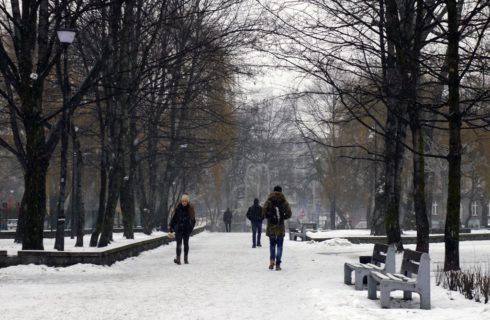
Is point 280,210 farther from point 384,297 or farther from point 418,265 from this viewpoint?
point 384,297

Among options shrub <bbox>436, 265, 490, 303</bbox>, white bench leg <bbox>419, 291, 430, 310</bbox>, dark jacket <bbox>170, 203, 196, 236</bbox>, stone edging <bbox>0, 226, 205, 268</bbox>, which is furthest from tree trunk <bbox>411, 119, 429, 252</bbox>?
white bench leg <bbox>419, 291, 430, 310</bbox>

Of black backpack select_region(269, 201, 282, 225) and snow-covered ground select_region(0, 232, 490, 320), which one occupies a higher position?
black backpack select_region(269, 201, 282, 225)

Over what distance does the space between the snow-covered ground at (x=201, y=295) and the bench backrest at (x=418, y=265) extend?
1.38 feet

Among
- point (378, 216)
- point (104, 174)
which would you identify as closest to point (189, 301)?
point (104, 174)

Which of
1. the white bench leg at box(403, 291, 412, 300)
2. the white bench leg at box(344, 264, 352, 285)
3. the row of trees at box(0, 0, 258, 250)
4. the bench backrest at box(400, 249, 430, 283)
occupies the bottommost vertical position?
the white bench leg at box(403, 291, 412, 300)

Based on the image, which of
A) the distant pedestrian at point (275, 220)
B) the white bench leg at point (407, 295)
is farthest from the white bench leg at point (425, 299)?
the distant pedestrian at point (275, 220)

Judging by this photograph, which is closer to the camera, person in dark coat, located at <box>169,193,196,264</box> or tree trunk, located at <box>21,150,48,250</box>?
tree trunk, located at <box>21,150,48,250</box>

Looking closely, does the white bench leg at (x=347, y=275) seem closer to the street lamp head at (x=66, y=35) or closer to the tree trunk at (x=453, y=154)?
the tree trunk at (x=453, y=154)

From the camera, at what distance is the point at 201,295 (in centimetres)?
1208

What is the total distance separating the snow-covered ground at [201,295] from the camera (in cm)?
979

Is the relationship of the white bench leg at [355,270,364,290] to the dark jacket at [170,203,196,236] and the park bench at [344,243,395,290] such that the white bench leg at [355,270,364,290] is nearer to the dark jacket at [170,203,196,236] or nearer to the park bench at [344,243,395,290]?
the park bench at [344,243,395,290]

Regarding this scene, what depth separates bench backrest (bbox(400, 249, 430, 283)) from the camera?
10008 mm

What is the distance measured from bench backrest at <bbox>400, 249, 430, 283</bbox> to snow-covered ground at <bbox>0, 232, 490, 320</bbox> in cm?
42

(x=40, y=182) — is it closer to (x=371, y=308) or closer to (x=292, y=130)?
(x=371, y=308)
